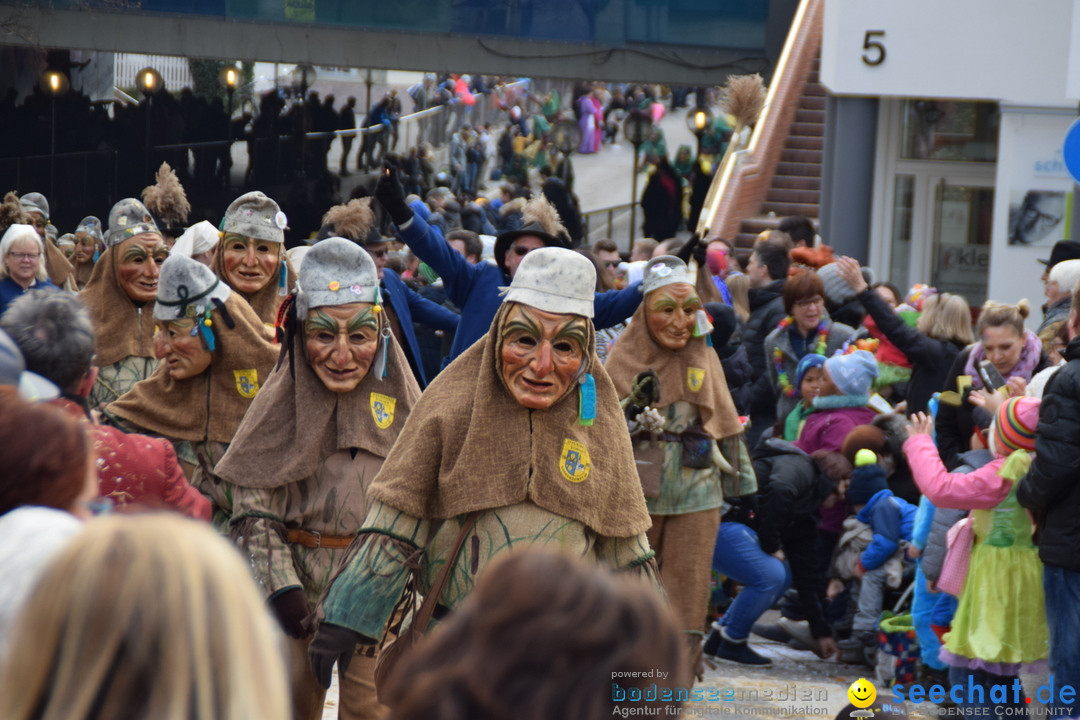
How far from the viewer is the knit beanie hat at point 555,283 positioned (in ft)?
12.5

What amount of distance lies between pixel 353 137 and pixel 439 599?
19.6 meters

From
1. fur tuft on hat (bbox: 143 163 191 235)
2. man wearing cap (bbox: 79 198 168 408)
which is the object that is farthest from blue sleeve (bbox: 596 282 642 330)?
fur tuft on hat (bbox: 143 163 191 235)

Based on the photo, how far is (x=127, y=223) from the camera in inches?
266

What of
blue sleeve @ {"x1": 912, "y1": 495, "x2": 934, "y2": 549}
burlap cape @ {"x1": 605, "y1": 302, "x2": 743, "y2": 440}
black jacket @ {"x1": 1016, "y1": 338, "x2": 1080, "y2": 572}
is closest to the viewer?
black jacket @ {"x1": 1016, "y1": 338, "x2": 1080, "y2": 572}

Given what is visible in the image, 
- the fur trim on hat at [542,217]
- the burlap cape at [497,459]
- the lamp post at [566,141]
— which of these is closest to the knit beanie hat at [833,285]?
the fur trim on hat at [542,217]

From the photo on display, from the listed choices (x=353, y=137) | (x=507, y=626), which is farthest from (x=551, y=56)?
(x=507, y=626)

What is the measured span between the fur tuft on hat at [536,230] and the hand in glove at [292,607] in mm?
2937

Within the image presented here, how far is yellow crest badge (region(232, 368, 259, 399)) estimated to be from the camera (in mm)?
5152

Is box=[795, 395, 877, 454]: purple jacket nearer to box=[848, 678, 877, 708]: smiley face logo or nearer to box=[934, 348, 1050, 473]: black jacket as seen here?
box=[934, 348, 1050, 473]: black jacket

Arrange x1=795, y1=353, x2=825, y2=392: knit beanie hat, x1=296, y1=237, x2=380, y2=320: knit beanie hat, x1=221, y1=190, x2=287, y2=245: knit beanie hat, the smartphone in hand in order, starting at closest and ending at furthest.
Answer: x1=296, y1=237, x2=380, y2=320: knit beanie hat, the smartphone in hand, x1=221, y1=190, x2=287, y2=245: knit beanie hat, x1=795, y1=353, x2=825, y2=392: knit beanie hat

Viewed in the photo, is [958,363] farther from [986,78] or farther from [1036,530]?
[986,78]

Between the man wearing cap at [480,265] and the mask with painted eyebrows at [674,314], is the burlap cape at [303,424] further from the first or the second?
the man wearing cap at [480,265]

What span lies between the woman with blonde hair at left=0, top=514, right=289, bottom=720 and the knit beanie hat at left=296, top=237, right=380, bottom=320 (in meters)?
2.89

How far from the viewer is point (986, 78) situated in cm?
1474
